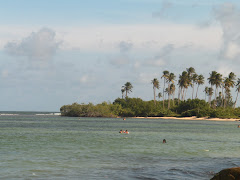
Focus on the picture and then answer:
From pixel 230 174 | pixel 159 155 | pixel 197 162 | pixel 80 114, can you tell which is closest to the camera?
pixel 230 174

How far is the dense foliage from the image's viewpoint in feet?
565

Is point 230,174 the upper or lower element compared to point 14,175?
upper

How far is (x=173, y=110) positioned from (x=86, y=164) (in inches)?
6627

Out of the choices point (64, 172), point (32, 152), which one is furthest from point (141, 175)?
point (32, 152)

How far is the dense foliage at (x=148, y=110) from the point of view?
172125 millimetres

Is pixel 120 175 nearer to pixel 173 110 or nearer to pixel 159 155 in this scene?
pixel 159 155

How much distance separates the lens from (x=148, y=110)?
191375 mm

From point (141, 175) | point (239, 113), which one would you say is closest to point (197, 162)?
point (141, 175)

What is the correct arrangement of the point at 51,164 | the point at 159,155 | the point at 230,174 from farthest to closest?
the point at 159,155, the point at 51,164, the point at 230,174

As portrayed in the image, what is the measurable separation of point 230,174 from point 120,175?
33.9 feet

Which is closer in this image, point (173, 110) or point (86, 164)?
point (86, 164)

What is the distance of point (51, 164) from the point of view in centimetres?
2831

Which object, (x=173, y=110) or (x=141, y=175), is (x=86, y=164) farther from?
(x=173, y=110)

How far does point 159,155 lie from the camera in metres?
35.6
